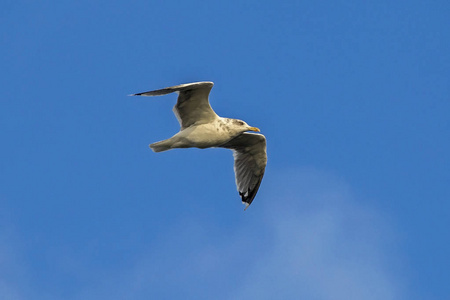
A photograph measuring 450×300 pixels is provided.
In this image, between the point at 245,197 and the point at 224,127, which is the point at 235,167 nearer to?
the point at 245,197

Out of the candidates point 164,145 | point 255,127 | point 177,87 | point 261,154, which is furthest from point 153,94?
point 261,154

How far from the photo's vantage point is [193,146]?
15.3m

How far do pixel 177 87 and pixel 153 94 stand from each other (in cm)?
54

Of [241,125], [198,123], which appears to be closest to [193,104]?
[198,123]

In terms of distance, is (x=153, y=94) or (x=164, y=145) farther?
(x=164, y=145)

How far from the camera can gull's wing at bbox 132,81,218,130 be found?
568 inches

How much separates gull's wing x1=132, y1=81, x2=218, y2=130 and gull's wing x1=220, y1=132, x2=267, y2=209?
172 cm

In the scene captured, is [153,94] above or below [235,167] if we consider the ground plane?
above

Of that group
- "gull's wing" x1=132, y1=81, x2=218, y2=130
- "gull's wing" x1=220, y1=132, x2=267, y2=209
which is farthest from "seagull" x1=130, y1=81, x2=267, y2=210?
"gull's wing" x1=220, y1=132, x2=267, y2=209

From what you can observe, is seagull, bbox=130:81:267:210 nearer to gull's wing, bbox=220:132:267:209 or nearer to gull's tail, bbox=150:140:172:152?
gull's tail, bbox=150:140:172:152

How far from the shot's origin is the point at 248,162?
17609 millimetres

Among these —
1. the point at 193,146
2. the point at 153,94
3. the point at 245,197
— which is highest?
the point at 153,94

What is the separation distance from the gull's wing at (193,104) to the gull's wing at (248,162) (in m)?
1.72

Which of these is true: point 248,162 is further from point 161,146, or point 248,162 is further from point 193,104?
Result: point 193,104
